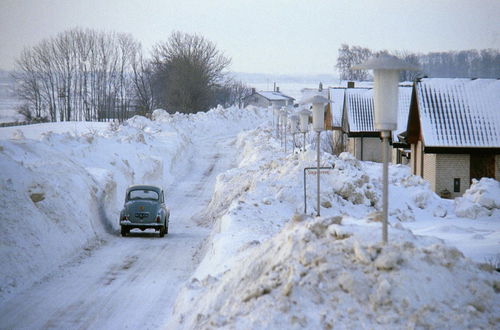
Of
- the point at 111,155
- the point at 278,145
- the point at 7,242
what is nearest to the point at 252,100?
the point at 278,145

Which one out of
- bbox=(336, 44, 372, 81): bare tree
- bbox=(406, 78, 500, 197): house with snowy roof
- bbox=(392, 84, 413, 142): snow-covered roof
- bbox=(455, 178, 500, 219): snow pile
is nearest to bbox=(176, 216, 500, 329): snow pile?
bbox=(455, 178, 500, 219): snow pile

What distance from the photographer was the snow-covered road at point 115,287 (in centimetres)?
1257

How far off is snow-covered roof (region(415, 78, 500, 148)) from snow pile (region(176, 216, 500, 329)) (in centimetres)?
2043

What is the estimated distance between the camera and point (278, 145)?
4894 centimetres

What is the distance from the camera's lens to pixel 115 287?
15.2 meters

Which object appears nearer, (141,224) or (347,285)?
(347,285)

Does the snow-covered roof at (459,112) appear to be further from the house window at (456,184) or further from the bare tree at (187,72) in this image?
the bare tree at (187,72)

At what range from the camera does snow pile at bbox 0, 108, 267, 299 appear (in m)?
17.0

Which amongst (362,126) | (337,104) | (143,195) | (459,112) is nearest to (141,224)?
(143,195)

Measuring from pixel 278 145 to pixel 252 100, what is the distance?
9859 cm

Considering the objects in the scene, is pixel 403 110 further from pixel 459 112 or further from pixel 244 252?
pixel 244 252

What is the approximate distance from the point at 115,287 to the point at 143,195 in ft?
31.4

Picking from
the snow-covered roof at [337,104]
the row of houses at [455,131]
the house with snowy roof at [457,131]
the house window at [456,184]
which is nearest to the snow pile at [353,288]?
the house with snowy roof at [457,131]

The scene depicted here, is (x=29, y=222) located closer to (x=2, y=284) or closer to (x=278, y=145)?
(x=2, y=284)
